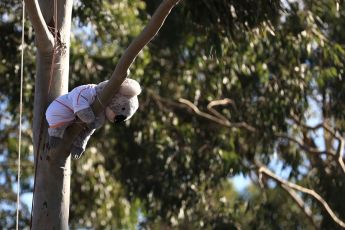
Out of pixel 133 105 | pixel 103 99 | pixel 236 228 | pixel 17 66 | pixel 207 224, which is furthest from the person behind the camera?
pixel 207 224

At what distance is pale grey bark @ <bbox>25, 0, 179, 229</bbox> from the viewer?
3844 mm

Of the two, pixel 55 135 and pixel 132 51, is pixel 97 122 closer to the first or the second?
pixel 55 135

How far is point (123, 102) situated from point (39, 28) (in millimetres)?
591

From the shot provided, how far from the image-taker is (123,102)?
416 centimetres

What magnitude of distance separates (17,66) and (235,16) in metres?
2.58

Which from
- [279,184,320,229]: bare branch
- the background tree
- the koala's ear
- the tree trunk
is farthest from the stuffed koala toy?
[279,184,320,229]: bare branch

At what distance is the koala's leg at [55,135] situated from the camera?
4.04 metres

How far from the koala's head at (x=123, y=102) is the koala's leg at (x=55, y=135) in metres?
0.27

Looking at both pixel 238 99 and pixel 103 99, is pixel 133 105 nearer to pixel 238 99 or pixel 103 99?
pixel 103 99

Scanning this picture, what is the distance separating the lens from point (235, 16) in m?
7.29

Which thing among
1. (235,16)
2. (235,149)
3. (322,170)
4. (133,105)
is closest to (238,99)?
(235,149)

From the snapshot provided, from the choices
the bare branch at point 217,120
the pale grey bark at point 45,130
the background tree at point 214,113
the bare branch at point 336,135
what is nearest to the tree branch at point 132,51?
the pale grey bark at point 45,130

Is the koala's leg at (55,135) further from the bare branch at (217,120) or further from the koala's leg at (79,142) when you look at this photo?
the bare branch at (217,120)

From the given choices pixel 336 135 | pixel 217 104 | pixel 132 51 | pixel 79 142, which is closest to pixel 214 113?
pixel 217 104
